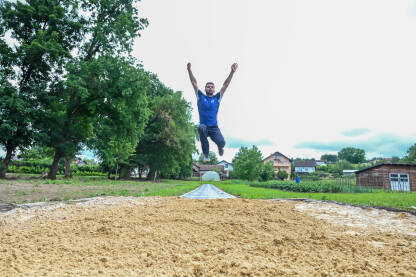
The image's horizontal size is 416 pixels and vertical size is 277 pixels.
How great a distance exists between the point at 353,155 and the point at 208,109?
429 feet

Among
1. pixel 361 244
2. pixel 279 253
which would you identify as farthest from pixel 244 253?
pixel 361 244

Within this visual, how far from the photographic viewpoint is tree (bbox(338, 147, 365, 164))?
4458 inches

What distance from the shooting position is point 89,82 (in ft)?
53.1

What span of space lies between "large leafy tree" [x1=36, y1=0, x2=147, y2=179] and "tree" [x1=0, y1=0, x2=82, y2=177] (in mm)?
832

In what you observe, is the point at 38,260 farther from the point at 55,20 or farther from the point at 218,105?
the point at 55,20

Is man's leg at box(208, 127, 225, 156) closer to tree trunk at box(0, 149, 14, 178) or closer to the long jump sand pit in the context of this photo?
the long jump sand pit

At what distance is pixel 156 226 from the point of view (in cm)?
430

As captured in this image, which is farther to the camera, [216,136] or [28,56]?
[28,56]

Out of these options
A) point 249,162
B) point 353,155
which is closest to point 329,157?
point 353,155

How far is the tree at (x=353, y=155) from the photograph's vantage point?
113225 millimetres

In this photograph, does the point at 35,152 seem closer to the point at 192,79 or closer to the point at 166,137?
the point at 166,137

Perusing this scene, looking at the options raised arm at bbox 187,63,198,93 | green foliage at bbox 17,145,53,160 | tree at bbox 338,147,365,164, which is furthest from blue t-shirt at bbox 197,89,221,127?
tree at bbox 338,147,365,164

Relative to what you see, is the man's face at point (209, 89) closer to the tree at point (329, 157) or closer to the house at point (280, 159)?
the house at point (280, 159)

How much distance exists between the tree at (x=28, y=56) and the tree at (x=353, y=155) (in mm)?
126469
